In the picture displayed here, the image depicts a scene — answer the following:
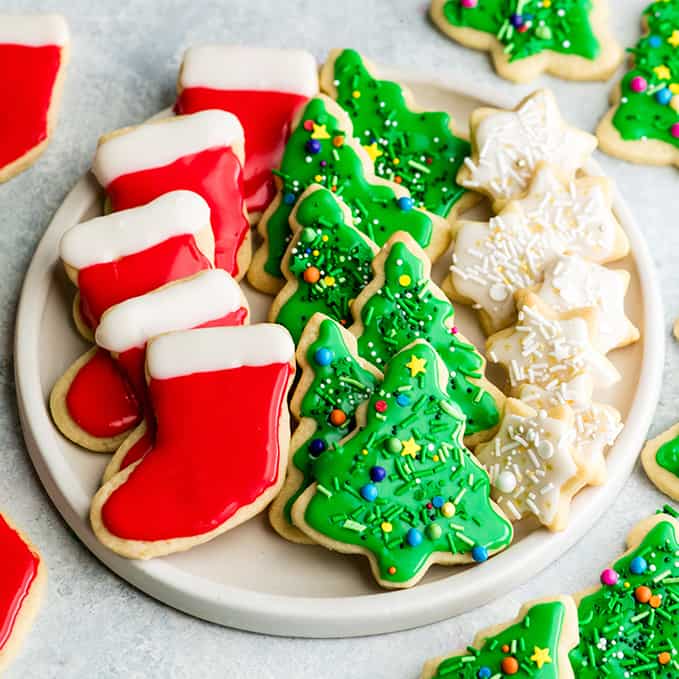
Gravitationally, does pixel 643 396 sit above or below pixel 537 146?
below

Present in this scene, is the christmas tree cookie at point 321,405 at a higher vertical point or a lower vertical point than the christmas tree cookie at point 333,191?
lower

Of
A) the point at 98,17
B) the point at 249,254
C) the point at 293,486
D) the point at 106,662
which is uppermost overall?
the point at 98,17

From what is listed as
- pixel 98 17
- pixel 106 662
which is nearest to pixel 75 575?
pixel 106 662

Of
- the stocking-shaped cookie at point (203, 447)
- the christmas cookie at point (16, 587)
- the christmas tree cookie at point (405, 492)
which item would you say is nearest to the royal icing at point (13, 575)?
the christmas cookie at point (16, 587)

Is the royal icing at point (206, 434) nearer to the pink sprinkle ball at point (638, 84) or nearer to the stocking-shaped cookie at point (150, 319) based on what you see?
the stocking-shaped cookie at point (150, 319)

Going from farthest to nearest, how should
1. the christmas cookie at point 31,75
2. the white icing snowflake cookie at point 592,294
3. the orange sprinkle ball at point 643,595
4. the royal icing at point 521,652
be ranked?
the christmas cookie at point 31,75
the white icing snowflake cookie at point 592,294
the orange sprinkle ball at point 643,595
the royal icing at point 521,652

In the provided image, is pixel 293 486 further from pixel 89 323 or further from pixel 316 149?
pixel 316 149

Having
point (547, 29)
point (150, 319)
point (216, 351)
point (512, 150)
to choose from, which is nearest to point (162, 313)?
point (150, 319)

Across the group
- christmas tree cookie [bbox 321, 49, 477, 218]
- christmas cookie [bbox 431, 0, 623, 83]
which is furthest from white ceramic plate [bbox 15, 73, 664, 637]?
christmas cookie [bbox 431, 0, 623, 83]
